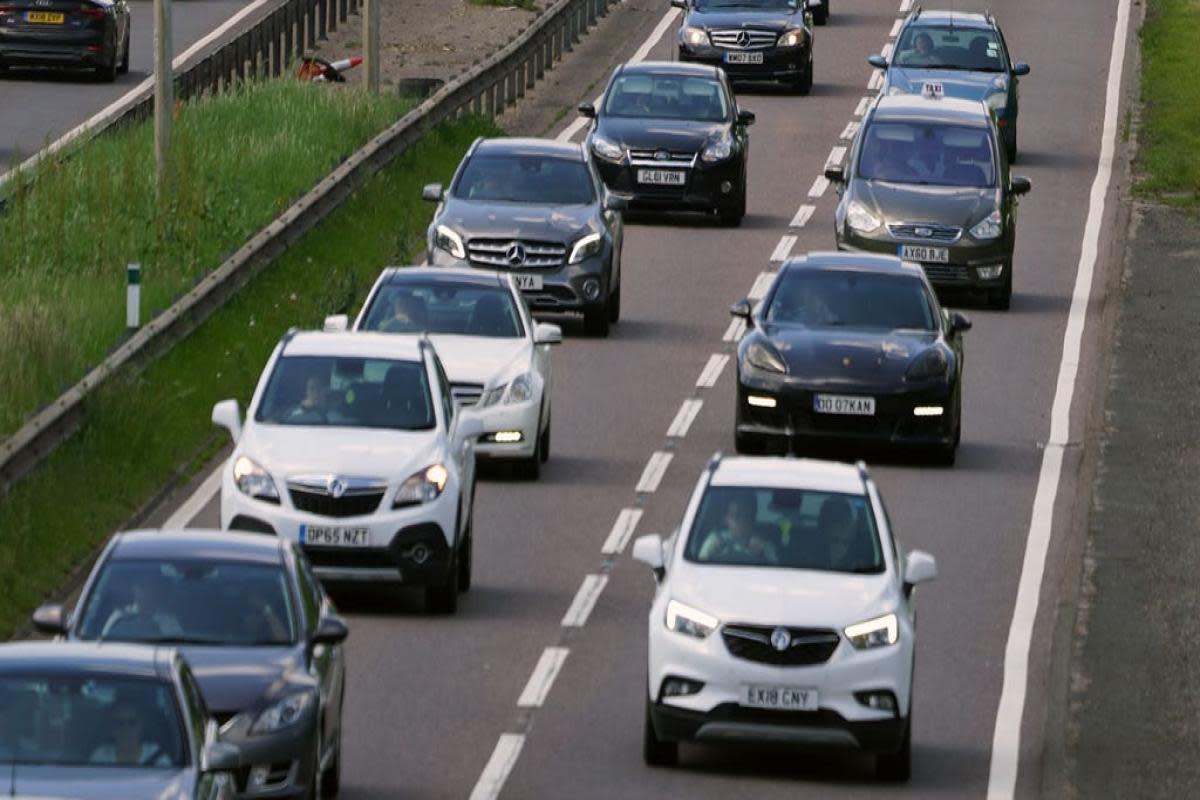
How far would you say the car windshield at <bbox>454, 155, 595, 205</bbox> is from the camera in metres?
33.8

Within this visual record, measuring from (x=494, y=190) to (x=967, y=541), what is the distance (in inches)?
378

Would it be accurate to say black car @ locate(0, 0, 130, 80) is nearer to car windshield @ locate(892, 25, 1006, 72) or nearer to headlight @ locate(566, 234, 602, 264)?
car windshield @ locate(892, 25, 1006, 72)

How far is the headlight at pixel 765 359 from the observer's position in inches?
1080

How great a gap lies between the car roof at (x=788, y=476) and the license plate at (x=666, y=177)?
20075mm

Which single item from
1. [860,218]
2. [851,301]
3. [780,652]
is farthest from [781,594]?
[860,218]

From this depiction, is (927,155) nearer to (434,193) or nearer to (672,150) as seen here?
(672,150)

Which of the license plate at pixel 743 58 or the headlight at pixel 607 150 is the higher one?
the headlight at pixel 607 150

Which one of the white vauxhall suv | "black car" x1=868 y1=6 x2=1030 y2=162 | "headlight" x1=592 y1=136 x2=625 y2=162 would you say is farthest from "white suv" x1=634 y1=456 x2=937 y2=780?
"black car" x1=868 y1=6 x2=1030 y2=162

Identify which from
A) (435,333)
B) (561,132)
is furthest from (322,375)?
(561,132)

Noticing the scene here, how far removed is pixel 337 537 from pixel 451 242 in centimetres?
1150

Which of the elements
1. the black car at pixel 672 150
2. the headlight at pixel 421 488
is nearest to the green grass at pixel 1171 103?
the black car at pixel 672 150

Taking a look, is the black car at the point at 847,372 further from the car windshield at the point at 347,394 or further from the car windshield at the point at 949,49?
the car windshield at the point at 949,49

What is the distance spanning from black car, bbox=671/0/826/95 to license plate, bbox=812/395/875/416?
78.5 ft

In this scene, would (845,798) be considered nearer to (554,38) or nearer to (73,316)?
(73,316)
